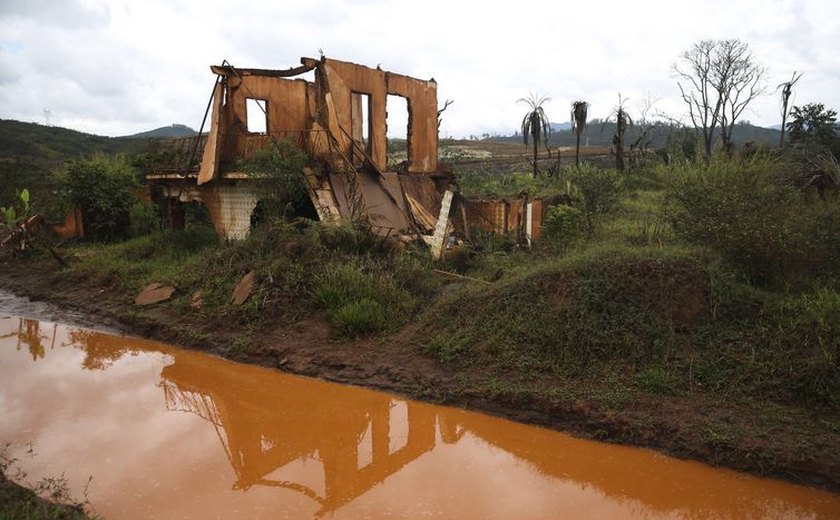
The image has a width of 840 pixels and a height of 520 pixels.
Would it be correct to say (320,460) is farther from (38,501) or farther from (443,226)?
(443,226)

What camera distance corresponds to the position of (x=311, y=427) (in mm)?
6352

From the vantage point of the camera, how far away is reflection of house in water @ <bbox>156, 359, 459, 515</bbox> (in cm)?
543

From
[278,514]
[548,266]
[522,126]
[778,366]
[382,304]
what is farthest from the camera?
[522,126]

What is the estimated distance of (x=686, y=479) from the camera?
206 inches

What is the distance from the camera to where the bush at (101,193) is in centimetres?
1455

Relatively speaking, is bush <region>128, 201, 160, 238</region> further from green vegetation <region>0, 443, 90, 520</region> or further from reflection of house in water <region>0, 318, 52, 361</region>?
green vegetation <region>0, 443, 90, 520</region>

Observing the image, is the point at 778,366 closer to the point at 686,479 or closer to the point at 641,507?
the point at 686,479

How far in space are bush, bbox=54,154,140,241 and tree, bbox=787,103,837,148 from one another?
1932 centimetres

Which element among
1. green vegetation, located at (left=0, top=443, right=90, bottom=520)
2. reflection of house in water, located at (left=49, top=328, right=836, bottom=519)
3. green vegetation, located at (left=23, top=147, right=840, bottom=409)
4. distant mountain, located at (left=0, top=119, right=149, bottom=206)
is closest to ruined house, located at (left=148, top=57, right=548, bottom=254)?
green vegetation, located at (left=23, top=147, right=840, bottom=409)

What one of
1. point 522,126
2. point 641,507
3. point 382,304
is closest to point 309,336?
point 382,304

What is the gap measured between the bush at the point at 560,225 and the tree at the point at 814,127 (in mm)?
10919

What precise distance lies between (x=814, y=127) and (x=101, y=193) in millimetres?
22010

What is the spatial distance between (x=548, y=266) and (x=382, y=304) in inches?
92.1

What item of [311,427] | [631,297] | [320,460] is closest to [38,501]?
[320,460]
